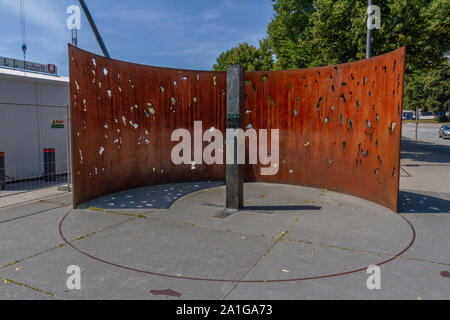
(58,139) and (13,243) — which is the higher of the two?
(58,139)

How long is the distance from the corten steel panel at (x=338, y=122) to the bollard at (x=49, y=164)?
5.99m

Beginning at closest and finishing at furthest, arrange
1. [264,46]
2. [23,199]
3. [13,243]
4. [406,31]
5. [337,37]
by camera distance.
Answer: [13,243] < [23,199] < [406,31] < [337,37] < [264,46]

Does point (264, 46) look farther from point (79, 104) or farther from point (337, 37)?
point (79, 104)

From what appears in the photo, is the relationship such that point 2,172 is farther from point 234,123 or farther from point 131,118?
point 234,123

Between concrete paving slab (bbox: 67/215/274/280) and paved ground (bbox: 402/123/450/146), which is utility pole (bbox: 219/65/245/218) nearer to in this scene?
concrete paving slab (bbox: 67/215/274/280)

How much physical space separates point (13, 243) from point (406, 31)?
609 inches

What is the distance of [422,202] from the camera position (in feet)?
25.7

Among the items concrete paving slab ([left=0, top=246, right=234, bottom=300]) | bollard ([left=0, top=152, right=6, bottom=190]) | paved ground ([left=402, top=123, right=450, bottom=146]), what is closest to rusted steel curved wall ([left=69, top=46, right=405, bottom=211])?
bollard ([left=0, top=152, right=6, bottom=190])

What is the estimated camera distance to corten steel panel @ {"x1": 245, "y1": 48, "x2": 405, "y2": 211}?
7262mm

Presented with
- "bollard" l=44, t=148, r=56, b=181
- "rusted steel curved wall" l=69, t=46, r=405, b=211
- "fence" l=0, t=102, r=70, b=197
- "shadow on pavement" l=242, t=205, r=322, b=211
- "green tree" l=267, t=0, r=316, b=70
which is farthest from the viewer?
"green tree" l=267, t=0, r=316, b=70

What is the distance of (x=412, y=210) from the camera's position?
280 inches

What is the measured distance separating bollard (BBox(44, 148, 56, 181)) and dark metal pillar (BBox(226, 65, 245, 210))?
6231 mm

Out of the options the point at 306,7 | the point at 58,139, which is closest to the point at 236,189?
the point at 58,139

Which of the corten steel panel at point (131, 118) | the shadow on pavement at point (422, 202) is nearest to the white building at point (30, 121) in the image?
the corten steel panel at point (131, 118)
